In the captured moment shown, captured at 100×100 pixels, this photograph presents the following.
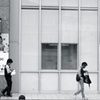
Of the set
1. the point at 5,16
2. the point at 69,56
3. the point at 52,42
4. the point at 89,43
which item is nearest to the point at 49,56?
the point at 52,42

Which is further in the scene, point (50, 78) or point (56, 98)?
point (50, 78)

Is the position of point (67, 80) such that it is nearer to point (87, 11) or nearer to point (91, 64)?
point (91, 64)

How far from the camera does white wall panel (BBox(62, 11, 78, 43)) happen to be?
15.4m

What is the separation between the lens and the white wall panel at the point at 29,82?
1507 centimetres

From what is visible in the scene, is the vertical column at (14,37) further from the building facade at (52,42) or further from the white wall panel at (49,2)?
the white wall panel at (49,2)

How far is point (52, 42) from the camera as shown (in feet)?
50.2

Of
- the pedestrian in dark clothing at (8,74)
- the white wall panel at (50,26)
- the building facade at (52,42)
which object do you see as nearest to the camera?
the pedestrian in dark clothing at (8,74)

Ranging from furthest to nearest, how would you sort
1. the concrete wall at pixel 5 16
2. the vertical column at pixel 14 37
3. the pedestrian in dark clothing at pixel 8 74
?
the vertical column at pixel 14 37 → the concrete wall at pixel 5 16 → the pedestrian in dark clothing at pixel 8 74

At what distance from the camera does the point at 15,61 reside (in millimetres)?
14961

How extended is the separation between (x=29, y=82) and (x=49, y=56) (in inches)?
65.4

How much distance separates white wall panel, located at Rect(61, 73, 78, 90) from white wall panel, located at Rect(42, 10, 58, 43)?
1831 millimetres

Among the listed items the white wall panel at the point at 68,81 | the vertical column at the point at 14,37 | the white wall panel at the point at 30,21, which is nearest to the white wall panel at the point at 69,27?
the white wall panel at the point at 30,21

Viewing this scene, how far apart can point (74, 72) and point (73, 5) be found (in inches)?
135

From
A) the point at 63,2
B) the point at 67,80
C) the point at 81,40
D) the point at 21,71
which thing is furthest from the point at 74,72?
the point at 63,2
